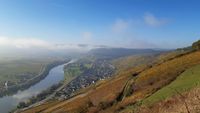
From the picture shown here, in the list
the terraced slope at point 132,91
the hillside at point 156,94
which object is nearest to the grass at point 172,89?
the hillside at point 156,94

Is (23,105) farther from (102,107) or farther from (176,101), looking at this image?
(176,101)

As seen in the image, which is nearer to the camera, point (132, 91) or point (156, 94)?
point (156, 94)

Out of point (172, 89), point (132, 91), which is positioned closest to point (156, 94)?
point (172, 89)

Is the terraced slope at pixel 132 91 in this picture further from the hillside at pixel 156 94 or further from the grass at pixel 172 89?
the grass at pixel 172 89

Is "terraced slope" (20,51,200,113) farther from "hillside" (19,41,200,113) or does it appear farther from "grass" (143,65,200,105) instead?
"grass" (143,65,200,105)

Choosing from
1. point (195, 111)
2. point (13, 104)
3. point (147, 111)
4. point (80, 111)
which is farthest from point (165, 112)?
point (13, 104)

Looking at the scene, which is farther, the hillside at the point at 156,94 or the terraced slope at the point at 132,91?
the terraced slope at the point at 132,91

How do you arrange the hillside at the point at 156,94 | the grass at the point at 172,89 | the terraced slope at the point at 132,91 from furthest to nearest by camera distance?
1. the terraced slope at the point at 132,91
2. the grass at the point at 172,89
3. the hillside at the point at 156,94

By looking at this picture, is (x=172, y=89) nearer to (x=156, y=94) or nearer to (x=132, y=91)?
(x=156, y=94)

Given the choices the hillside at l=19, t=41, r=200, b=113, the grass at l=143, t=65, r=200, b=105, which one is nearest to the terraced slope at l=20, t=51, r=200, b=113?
the hillside at l=19, t=41, r=200, b=113

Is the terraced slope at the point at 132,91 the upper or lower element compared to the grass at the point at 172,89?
lower

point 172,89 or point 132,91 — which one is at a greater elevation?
point 172,89
